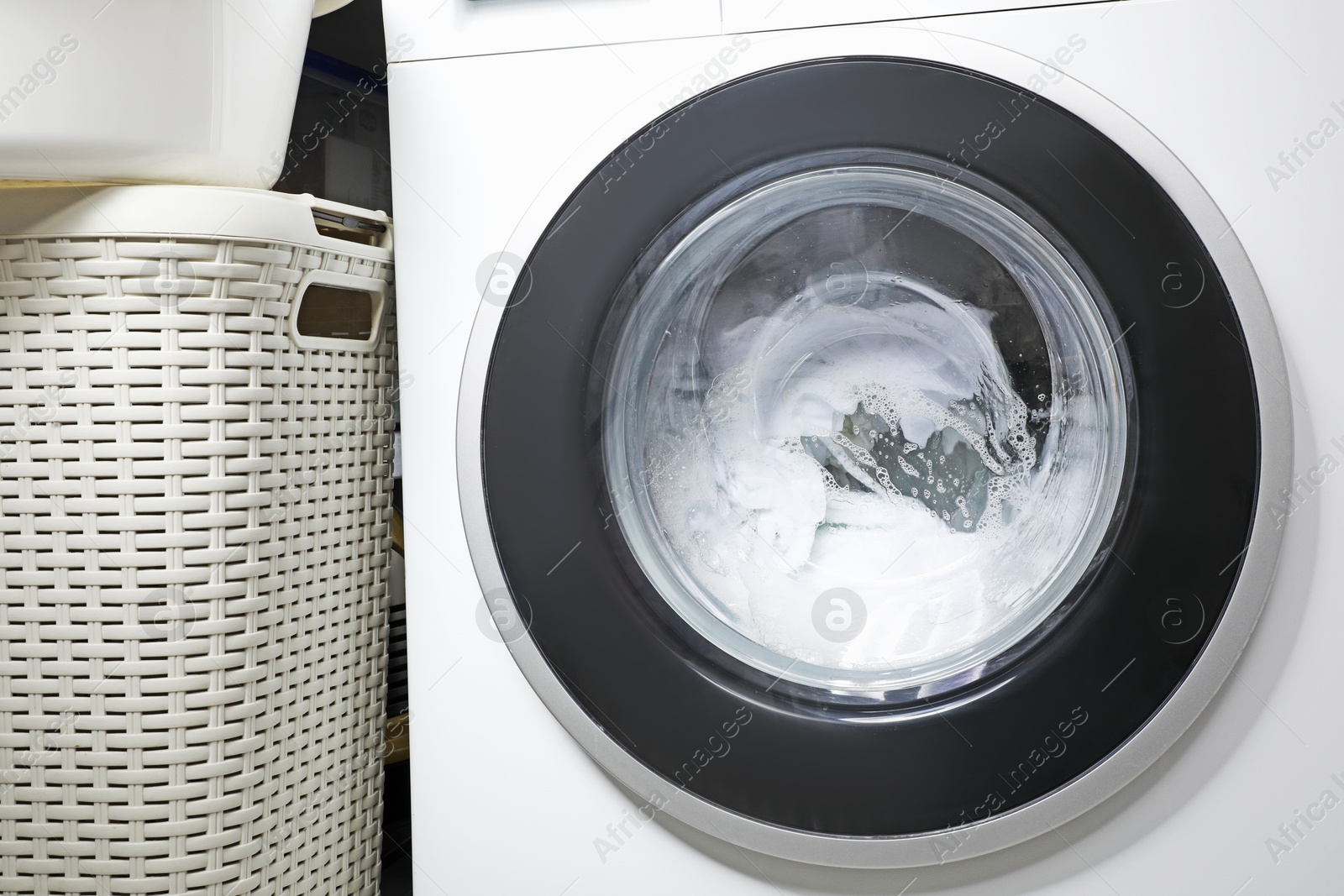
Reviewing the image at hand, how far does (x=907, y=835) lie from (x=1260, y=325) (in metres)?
0.41

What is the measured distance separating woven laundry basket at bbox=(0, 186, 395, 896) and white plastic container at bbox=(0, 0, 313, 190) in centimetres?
3

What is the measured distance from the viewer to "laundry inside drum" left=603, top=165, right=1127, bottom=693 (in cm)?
58

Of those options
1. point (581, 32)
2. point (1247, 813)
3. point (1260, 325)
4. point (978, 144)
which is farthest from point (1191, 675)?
point (581, 32)

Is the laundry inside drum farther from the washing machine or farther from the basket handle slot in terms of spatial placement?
the basket handle slot

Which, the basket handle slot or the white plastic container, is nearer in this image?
the white plastic container

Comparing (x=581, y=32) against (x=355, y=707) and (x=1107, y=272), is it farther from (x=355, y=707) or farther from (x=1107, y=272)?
(x=355, y=707)

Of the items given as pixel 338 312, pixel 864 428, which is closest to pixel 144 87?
pixel 338 312

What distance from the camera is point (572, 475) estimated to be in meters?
0.59

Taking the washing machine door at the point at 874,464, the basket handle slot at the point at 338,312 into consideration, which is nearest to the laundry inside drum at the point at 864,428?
the washing machine door at the point at 874,464

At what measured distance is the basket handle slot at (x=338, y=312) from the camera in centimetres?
62

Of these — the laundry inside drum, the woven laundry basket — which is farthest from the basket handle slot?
the laundry inside drum

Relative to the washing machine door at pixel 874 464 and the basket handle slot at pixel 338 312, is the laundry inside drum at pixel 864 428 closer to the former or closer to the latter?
the washing machine door at pixel 874 464

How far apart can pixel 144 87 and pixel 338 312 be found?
208 millimetres

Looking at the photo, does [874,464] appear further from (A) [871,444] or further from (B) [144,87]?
(B) [144,87]
